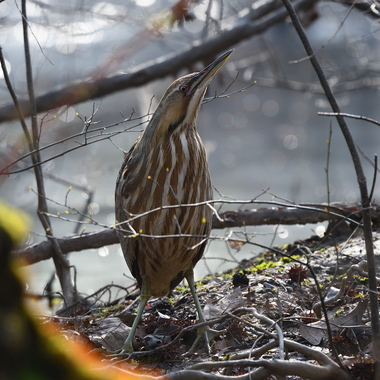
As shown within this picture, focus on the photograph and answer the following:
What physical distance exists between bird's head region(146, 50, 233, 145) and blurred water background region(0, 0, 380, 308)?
1.17 meters

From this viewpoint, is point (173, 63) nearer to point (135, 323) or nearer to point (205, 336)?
point (135, 323)

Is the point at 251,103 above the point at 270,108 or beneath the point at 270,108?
above

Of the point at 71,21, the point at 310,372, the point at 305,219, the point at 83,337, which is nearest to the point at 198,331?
the point at 83,337

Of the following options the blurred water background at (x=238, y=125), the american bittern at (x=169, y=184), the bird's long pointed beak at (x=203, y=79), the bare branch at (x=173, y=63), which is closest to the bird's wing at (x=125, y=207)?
the american bittern at (x=169, y=184)

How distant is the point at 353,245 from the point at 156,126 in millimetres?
1693

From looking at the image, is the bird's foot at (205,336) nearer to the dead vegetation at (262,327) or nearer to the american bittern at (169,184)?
the dead vegetation at (262,327)

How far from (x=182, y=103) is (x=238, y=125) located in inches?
469

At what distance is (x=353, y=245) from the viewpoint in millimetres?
3609

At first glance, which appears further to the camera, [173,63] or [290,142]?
[290,142]

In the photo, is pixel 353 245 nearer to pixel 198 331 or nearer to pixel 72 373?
pixel 198 331

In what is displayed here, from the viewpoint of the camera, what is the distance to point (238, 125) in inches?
577

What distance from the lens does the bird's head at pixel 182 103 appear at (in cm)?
289

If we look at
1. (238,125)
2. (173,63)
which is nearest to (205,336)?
(173,63)

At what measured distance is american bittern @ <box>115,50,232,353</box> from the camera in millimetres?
2785
